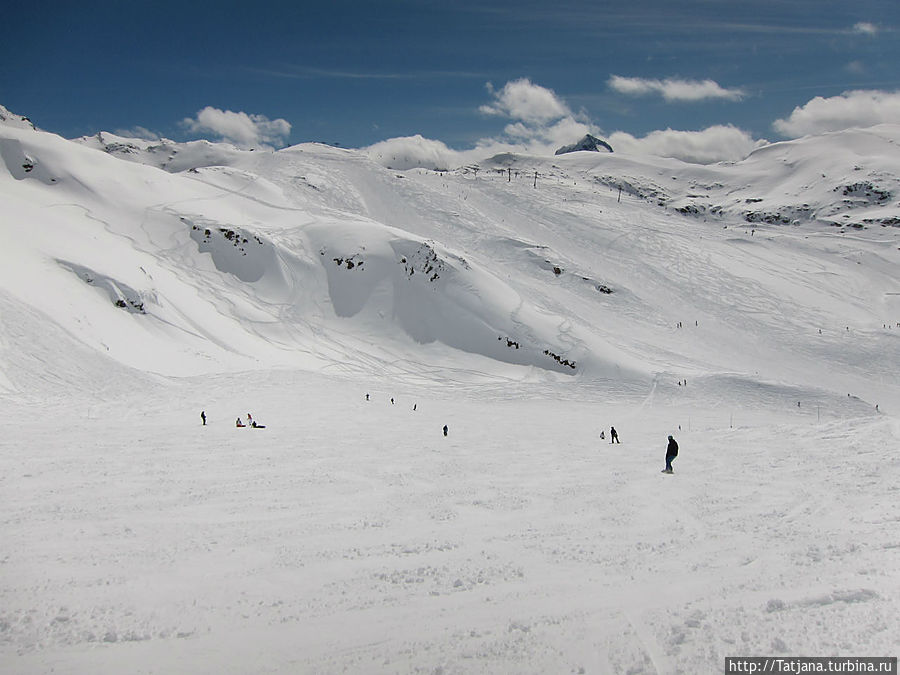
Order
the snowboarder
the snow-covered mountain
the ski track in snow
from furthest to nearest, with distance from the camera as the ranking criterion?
the snow-covered mountain
the snowboarder
the ski track in snow

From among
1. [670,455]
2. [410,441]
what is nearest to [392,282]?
[410,441]

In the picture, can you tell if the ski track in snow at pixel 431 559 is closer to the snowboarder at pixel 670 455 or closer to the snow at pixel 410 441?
the snow at pixel 410 441

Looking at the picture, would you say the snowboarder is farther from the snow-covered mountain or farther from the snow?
the snow-covered mountain

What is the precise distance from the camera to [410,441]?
2114 centimetres

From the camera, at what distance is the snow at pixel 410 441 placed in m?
6.75

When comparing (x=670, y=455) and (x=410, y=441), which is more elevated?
(x=670, y=455)

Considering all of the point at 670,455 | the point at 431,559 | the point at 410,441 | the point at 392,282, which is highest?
the point at 392,282

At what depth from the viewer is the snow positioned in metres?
6.75

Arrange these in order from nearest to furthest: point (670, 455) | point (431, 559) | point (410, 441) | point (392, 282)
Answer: point (431, 559) < point (670, 455) < point (410, 441) < point (392, 282)

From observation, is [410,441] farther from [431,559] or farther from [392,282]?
[392,282]

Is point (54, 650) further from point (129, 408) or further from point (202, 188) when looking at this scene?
point (202, 188)

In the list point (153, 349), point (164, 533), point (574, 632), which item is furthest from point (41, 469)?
point (153, 349)

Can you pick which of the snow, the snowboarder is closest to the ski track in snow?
the snow

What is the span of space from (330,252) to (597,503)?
184 feet
